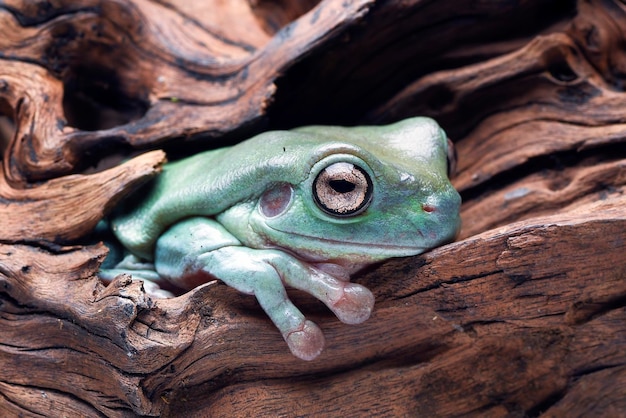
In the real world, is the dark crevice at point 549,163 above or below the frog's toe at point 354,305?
above

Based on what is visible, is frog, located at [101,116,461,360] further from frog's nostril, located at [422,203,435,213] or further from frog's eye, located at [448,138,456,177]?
frog's eye, located at [448,138,456,177]

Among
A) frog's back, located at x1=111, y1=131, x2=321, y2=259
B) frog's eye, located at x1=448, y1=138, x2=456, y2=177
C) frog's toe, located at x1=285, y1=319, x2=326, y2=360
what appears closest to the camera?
frog's toe, located at x1=285, y1=319, x2=326, y2=360

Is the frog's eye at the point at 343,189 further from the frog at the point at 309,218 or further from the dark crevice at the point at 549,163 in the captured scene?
the dark crevice at the point at 549,163

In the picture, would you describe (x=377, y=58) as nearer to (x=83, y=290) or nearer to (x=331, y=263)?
(x=331, y=263)

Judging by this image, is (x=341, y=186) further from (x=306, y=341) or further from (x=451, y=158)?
(x=451, y=158)

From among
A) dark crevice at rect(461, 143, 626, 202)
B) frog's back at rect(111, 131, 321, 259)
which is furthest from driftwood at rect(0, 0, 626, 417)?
frog's back at rect(111, 131, 321, 259)

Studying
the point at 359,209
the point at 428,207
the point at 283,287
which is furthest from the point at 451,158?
the point at 283,287

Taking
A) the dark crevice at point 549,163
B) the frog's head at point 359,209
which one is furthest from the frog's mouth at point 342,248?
the dark crevice at point 549,163

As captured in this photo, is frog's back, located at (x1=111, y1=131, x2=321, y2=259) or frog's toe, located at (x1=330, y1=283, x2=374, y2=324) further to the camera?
frog's back, located at (x1=111, y1=131, x2=321, y2=259)
